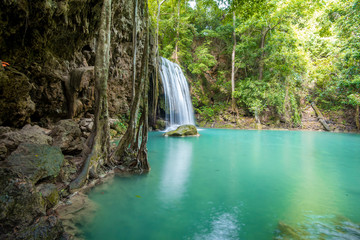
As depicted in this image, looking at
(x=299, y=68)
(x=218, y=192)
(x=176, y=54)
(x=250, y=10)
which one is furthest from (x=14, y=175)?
(x=299, y=68)

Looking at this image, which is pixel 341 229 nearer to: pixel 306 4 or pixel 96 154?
pixel 96 154

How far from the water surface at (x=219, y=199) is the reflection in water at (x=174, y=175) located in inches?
0.8

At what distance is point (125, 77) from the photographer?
1103cm

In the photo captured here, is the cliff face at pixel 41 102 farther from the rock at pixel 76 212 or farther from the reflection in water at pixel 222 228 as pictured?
the reflection in water at pixel 222 228

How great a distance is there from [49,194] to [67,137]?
2.02 m

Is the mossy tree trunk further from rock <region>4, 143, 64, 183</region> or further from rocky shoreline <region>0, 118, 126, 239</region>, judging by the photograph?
rock <region>4, 143, 64, 183</region>

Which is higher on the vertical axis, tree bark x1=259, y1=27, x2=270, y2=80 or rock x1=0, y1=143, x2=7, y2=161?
tree bark x1=259, y1=27, x2=270, y2=80

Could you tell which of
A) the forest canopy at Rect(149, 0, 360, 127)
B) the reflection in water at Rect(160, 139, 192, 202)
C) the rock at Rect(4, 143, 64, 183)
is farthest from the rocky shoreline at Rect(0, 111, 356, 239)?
the forest canopy at Rect(149, 0, 360, 127)

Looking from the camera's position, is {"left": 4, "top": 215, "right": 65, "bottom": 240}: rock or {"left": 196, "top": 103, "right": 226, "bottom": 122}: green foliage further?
{"left": 196, "top": 103, "right": 226, "bottom": 122}: green foliage

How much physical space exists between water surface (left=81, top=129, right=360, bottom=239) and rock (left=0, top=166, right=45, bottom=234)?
0.64m

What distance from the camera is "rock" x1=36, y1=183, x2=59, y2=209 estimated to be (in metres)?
2.57

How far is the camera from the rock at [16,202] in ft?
5.85

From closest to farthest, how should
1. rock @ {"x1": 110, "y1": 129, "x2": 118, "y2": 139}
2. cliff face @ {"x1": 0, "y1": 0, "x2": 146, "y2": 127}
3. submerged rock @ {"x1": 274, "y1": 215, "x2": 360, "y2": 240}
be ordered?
submerged rock @ {"x1": 274, "y1": 215, "x2": 360, "y2": 240} < cliff face @ {"x1": 0, "y1": 0, "x2": 146, "y2": 127} < rock @ {"x1": 110, "y1": 129, "x2": 118, "y2": 139}

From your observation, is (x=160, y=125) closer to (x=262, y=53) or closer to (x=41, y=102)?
(x=41, y=102)
